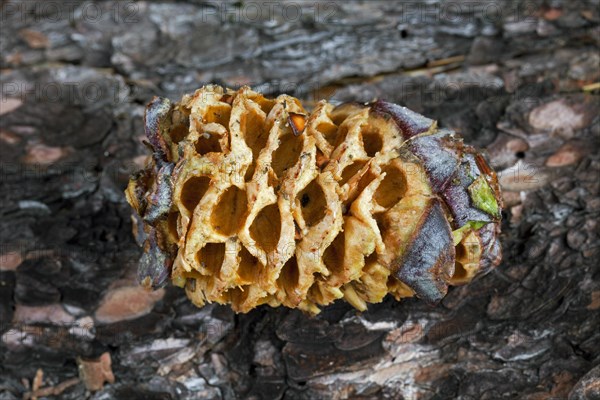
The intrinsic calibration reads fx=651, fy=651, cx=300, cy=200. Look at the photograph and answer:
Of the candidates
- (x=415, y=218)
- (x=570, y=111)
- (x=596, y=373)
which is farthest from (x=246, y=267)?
(x=570, y=111)

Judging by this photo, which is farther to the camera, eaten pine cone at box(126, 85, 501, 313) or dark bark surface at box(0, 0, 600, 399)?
dark bark surface at box(0, 0, 600, 399)

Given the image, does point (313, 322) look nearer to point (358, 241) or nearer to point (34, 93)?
point (358, 241)

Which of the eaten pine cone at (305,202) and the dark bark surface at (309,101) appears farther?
the dark bark surface at (309,101)

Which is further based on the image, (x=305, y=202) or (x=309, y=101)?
(x=309, y=101)
